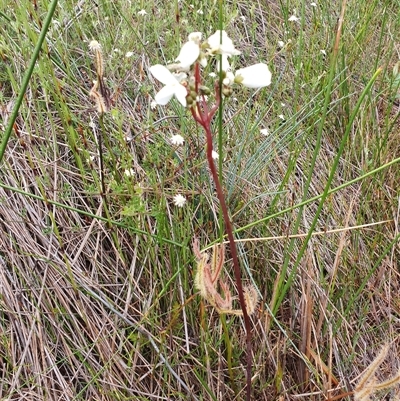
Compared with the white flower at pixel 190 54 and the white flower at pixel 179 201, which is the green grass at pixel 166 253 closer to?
the white flower at pixel 179 201

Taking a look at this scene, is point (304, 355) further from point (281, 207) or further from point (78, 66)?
point (78, 66)

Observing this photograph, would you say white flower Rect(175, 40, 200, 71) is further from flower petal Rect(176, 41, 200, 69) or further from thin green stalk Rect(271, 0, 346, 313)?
thin green stalk Rect(271, 0, 346, 313)

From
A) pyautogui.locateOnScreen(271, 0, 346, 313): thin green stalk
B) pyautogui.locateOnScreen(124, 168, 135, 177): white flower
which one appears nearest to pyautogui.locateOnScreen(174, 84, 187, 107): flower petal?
pyautogui.locateOnScreen(271, 0, 346, 313): thin green stalk

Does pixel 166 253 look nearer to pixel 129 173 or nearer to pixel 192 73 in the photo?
pixel 129 173

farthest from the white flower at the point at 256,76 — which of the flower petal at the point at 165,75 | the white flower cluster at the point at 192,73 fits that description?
the flower petal at the point at 165,75

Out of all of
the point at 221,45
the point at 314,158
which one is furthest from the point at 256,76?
the point at 314,158

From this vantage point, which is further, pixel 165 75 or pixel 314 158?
pixel 314 158

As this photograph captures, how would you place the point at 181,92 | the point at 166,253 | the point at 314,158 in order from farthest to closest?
the point at 166,253, the point at 314,158, the point at 181,92
